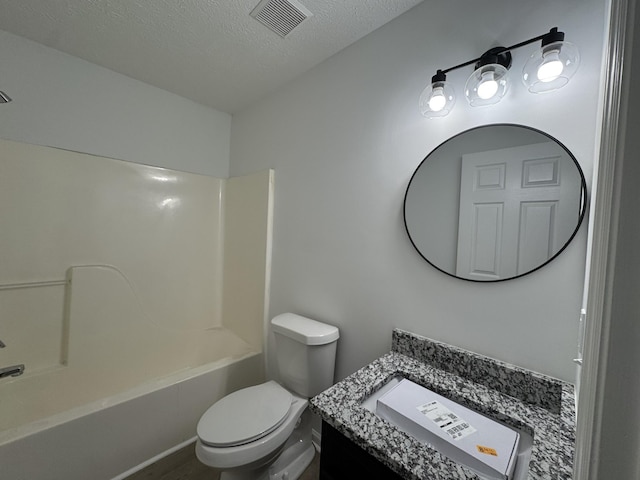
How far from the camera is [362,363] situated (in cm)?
140

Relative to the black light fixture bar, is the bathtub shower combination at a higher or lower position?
lower

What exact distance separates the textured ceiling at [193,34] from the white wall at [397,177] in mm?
129

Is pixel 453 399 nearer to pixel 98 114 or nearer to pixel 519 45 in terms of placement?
pixel 519 45

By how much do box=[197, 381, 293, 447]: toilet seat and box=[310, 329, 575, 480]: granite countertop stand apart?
1.74ft

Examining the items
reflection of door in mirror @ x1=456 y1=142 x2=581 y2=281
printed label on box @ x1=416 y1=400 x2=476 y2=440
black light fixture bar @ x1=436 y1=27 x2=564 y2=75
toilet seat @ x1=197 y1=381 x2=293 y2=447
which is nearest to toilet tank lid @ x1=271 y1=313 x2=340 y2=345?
toilet seat @ x1=197 y1=381 x2=293 y2=447

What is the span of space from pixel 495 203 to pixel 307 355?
1.16 m

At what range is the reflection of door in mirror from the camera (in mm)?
869

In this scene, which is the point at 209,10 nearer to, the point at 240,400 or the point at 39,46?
the point at 39,46

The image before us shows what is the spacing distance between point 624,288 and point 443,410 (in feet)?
2.56

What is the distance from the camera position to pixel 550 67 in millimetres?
827

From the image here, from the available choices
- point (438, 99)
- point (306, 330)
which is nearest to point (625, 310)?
point (438, 99)

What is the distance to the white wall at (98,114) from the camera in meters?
1.55

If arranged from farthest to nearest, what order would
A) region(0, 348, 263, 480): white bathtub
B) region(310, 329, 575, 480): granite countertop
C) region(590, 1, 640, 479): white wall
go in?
1. region(0, 348, 263, 480): white bathtub
2. region(310, 329, 575, 480): granite countertop
3. region(590, 1, 640, 479): white wall

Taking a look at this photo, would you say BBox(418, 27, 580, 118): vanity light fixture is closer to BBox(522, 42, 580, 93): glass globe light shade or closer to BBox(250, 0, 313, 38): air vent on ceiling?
BBox(522, 42, 580, 93): glass globe light shade
